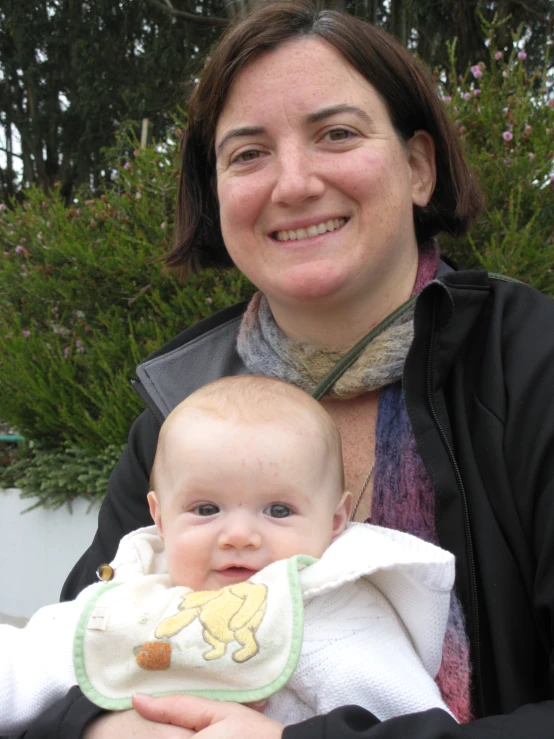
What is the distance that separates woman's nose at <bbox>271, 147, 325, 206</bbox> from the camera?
75.9 inches

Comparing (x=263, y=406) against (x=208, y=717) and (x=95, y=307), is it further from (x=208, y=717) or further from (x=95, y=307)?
(x=95, y=307)

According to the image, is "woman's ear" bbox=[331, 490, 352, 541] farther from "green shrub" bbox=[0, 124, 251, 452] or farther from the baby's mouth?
"green shrub" bbox=[0, 124, 251, 452]

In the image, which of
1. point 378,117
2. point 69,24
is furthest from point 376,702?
point 69,24

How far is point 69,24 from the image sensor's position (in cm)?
1332

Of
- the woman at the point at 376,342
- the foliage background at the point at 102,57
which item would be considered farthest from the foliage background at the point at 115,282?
the foliage background at the point at 102,57

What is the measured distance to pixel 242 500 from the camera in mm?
1550

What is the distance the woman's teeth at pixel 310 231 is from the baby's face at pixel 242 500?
590mm

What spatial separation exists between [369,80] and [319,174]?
0.99ft

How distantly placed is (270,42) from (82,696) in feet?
5.30

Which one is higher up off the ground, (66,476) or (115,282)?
(115,282)

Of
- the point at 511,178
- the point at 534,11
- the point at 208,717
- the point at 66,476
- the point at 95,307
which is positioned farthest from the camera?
the point at 534,11

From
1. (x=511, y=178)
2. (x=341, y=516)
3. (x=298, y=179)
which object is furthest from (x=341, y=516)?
(x=511, y=178)

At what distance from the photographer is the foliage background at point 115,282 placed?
3.77m

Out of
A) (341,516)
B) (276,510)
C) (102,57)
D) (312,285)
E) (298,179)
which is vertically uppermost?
(102,57)
